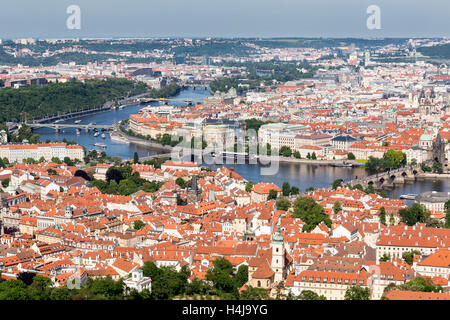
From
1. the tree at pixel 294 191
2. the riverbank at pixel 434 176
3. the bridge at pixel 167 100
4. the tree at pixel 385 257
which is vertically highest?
the bridge at pixel 167 100

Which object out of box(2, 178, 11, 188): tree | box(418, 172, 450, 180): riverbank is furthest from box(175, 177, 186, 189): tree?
box(418, 172, 450, 180): riverbank

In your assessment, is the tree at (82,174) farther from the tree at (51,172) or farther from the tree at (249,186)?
the tree at (249,186)

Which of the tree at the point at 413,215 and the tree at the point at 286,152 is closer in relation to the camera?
the tree at the point at 413,215

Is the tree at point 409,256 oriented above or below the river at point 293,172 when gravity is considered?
above

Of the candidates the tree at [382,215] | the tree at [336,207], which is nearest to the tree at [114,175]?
the tree at [336,207]

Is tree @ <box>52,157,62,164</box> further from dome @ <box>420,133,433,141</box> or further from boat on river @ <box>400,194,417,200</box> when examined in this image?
dome @ <box>420,133,433,141</box>

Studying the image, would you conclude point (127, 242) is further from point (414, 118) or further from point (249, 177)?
point (414, 118)
